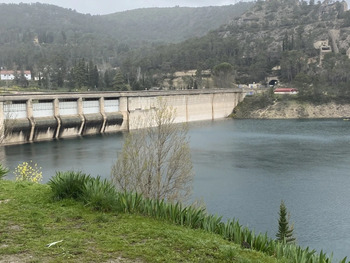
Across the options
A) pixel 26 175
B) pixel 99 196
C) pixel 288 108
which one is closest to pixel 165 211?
pixel 99 196

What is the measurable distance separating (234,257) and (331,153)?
3607cm

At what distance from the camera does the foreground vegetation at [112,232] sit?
297 inches

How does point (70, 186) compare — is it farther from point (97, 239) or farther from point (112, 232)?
point (97, 239)

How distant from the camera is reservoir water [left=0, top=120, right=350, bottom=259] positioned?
21.6m

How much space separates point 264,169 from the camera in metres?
33.8

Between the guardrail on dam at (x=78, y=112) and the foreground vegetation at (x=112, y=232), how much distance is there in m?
30.4

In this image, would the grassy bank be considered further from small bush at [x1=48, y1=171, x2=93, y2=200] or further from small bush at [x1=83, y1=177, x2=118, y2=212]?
small bush at [x1=83, y1=177, x2=118, y2=212]

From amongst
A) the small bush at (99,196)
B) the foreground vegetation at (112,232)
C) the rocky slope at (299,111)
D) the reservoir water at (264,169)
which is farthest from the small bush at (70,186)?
the rocky slope at (299,111)

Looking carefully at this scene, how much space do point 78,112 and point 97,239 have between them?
49068 mm

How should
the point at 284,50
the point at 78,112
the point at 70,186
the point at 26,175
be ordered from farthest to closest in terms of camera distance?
the point at 284,50, the point at 78,112, the point at 26,175, the point at 70,186

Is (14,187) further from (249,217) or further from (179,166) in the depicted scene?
(249,217)

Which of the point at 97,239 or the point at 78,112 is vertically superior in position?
the point at 97,239

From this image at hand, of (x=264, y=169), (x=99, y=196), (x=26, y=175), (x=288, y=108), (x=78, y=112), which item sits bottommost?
(x=264, y=169)

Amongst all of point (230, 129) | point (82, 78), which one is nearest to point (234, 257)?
point (230, 129)
